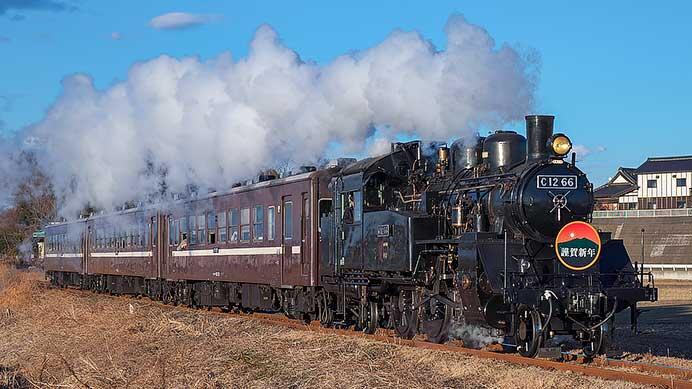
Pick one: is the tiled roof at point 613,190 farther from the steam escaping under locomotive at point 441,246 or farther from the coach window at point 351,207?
the coach window at point 351,207

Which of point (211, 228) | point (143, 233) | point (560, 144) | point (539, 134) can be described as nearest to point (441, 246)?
point (539, 134)

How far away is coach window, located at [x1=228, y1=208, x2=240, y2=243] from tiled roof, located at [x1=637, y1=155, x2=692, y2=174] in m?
69.7

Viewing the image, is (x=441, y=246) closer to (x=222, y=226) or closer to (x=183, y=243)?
(x=222, y=226)

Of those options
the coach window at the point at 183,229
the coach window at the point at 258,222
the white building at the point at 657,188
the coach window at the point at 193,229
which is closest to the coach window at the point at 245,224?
the coach window at the point at 258,222

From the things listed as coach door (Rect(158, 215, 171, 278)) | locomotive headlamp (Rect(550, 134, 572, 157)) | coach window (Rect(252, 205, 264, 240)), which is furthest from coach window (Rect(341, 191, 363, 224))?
coach door (Rect(158, 215, 171, 278))

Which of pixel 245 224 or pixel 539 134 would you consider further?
pixel 245 224

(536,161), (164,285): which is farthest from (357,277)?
(164,285)

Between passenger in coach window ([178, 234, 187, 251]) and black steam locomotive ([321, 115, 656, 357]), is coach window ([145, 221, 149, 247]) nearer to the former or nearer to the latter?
passenger in coach window ([178, 234, 187, 251])

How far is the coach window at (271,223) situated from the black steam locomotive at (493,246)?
5431 millimetres

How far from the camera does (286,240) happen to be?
2248 cm

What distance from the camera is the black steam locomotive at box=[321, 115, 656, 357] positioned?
14227mm

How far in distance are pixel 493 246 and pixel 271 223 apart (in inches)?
396

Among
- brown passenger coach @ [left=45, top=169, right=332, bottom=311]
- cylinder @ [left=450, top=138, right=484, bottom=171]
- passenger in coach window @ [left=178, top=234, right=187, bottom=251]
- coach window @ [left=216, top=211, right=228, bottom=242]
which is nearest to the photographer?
cylinder @ [left=450, top=138, right=484, bottom=171]

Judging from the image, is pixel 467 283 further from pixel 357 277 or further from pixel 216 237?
pixel 216 237
